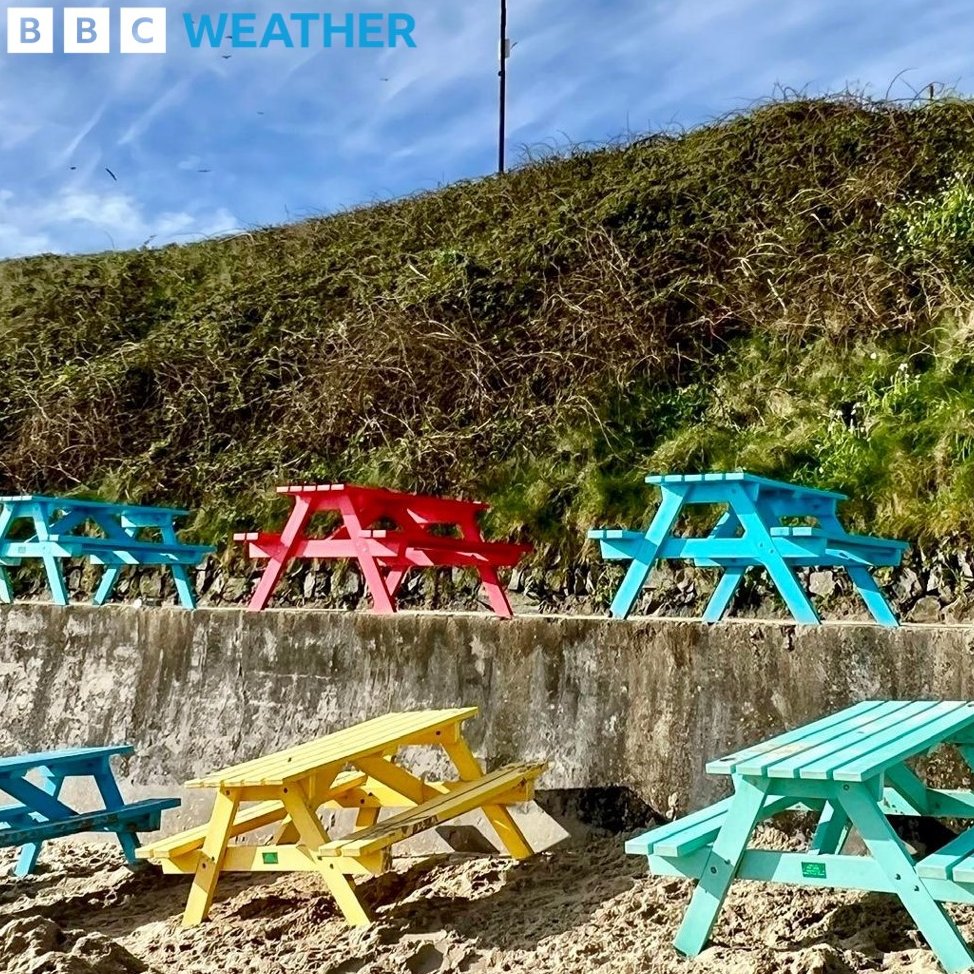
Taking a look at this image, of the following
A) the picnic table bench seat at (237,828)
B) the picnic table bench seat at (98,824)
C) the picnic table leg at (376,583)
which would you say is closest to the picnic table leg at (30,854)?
the picnic table bench seat at (98,824)

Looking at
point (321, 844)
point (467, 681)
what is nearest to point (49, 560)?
point (467, 681)

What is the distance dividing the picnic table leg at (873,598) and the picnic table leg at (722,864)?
1625mm

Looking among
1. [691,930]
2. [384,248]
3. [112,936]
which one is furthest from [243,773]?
[384,248]

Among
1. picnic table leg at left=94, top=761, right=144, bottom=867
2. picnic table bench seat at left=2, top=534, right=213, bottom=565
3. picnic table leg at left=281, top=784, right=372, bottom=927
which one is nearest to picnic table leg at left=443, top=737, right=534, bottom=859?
picnic table leg at left=281, top=784, right=372, bottom=927

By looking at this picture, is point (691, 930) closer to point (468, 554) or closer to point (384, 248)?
point (468, 554)

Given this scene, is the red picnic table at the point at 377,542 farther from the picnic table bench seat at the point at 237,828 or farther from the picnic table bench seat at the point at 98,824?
the picnic table bench seat at the point at 98,824

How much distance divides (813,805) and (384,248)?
28.0 ft

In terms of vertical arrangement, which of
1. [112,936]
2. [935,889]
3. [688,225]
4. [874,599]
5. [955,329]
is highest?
[688,225]

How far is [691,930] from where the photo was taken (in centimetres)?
317

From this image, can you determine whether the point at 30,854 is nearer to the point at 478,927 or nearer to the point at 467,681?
the point at 467,681

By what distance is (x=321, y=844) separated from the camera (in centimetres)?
390

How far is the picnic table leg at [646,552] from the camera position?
444cm

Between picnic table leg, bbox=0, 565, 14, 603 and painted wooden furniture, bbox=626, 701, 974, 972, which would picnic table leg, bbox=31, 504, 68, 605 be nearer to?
picnic table leg, bbox=0, 565, 14, 603

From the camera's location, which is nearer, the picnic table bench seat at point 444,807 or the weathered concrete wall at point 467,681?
the picnic table bench seat at point 444,807
